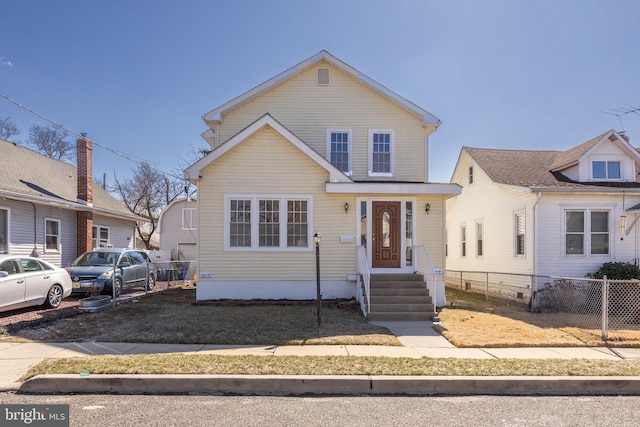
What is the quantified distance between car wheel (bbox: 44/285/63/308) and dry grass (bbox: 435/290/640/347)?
9.90 metres

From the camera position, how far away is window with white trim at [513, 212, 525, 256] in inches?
555

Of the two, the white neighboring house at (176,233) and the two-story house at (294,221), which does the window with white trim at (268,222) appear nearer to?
the two-story house at (294,221)

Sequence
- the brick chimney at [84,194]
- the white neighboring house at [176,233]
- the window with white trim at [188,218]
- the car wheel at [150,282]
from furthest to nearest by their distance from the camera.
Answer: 1. the white neighboring house at [176,233]
2. the window with white trim at [188,218]
3. the brick chimney at [84,194]
4. the car wheel at [150,282]

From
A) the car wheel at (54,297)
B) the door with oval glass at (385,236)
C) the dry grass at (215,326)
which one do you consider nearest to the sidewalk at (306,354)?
the dry grass at (215,326)

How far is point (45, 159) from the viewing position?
61.8ft

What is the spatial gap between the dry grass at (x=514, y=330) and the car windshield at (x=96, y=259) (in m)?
10.8

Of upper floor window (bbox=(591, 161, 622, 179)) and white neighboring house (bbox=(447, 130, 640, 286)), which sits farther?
upper floor window (bbox=(591, 161, 622, 179))

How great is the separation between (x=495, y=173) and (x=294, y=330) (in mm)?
10626

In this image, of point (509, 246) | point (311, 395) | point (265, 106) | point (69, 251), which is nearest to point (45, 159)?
point (69, 251)

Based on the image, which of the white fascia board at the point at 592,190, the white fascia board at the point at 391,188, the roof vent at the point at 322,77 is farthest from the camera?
the roof vent at the point at 322,77

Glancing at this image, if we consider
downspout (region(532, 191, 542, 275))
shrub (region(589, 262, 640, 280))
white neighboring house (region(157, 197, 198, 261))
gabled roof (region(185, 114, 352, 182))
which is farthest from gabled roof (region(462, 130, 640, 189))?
white neighboring house (region(157, 197, 198, 261))

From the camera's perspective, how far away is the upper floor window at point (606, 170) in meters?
14.3

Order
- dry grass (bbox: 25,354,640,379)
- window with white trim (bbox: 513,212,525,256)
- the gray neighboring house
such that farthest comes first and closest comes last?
window with white trim (bbox: 513,212,525,256) < the gray neighboring house < dry grass (bbox: 25,354,640,379)

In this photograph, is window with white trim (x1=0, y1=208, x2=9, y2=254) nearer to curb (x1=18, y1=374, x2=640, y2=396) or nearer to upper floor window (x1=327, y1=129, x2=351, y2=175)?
curb (x1=18, y1=374, x2=640, y2=396)
